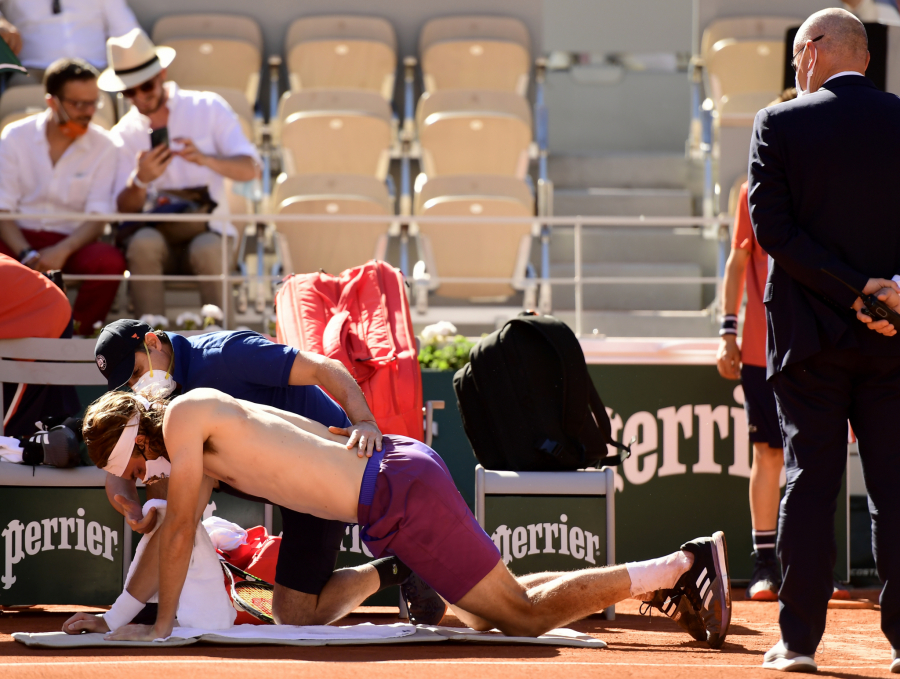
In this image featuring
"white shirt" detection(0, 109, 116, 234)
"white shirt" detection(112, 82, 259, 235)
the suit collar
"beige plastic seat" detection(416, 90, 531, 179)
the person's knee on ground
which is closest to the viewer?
the suit collar

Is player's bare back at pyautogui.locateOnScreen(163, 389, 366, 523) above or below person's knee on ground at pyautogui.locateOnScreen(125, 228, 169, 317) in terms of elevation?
below

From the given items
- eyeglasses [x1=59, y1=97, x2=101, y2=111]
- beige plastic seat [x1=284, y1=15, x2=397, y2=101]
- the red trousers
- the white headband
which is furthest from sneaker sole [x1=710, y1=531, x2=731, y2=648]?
beige plastic seat [x1=284, y1=15, x2=397, y2=101]

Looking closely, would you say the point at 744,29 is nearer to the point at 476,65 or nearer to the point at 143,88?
the point at 476,65

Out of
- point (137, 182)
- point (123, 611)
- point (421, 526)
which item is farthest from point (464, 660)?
point (137, 182)

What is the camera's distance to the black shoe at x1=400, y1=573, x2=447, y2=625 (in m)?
3.99

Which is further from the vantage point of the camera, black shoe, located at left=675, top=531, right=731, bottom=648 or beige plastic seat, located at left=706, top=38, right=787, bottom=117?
beige plastic seat, located at left=706, top=38, right=787, bottom=117

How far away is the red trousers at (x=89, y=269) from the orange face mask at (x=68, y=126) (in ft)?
1.88

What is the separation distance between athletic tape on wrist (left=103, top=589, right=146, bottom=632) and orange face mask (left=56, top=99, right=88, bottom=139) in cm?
372

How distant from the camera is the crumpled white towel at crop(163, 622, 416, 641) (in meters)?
3.40

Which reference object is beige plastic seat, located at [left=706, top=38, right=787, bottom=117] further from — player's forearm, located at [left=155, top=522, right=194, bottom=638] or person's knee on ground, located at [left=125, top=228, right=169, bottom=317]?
player's forearm, located at [left=155, top=522, right=194, bottom=638]

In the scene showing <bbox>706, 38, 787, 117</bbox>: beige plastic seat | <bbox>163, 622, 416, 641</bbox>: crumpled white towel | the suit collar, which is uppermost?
<bbox>706, 38, 787, 117</bbox>: beige plastic seat

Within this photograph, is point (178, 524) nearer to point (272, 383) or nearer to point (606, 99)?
point (272, 383)

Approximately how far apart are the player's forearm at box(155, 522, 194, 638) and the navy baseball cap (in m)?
0.52

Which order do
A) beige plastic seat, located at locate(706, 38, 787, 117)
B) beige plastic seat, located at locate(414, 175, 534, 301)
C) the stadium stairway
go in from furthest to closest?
beige plastic seat, located at locate(706, 38, 787, 117) → the stadium stairway → beige plastic seat, located at locate(414, 175, 534, 301)
